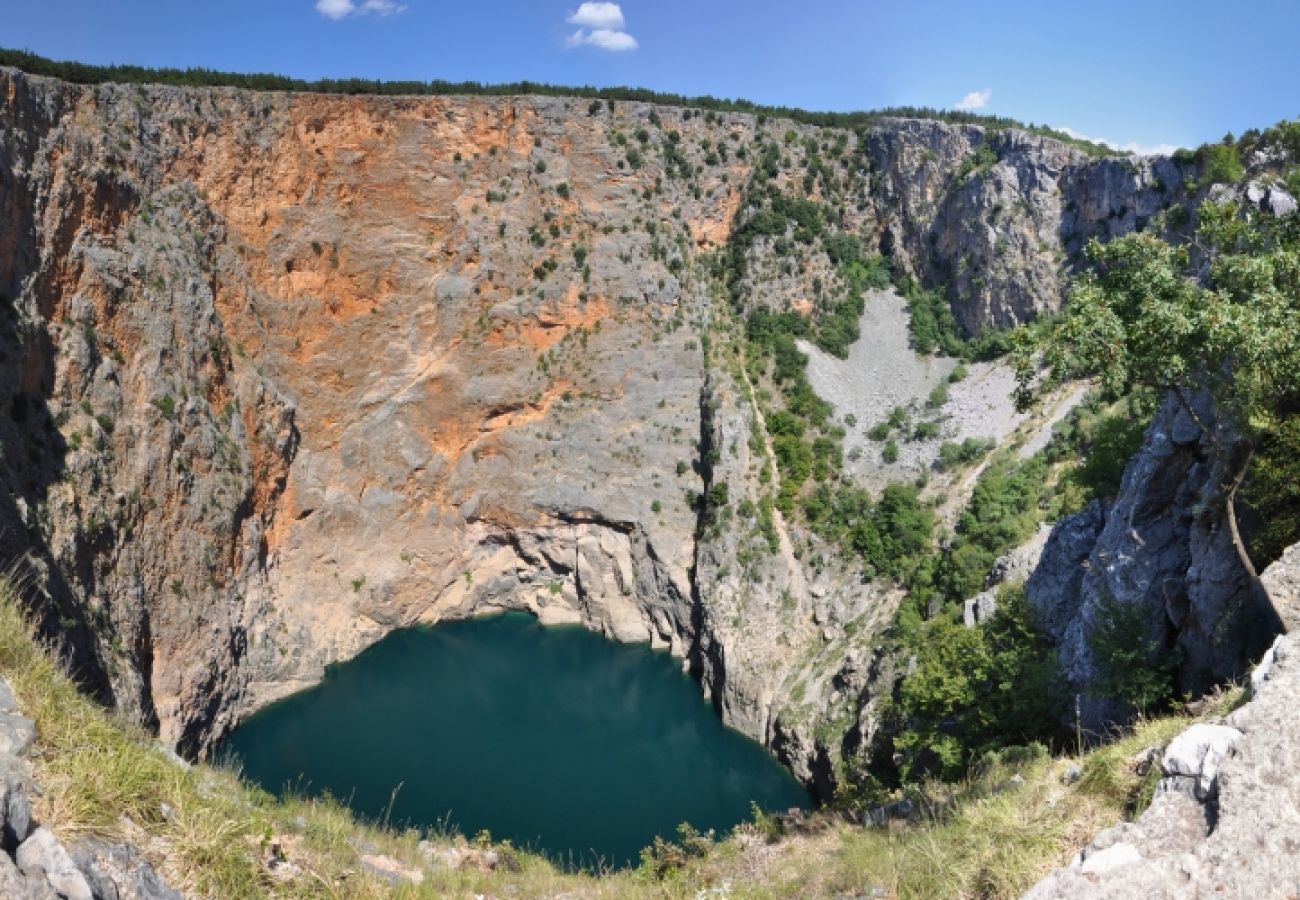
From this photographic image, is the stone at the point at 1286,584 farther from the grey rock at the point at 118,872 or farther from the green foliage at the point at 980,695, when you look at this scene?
the grey rock at the point at 118,872

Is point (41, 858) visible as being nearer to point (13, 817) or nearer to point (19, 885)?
point (19, 885)

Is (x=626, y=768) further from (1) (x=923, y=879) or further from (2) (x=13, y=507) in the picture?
(1) (x=923, y=879)

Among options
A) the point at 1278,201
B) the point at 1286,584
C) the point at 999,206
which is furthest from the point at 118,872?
the point at 999,206

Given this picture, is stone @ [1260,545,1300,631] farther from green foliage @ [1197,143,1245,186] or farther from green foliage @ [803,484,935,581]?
green foliage @ [1197,143,1245,186]

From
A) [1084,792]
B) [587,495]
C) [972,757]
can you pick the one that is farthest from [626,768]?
[1084,792]

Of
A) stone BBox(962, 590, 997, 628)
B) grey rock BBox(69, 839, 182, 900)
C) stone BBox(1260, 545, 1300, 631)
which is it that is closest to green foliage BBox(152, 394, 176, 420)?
grey rock BBox(69, 839, 182, 900)

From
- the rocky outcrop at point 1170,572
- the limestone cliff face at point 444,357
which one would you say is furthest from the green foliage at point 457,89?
the rocky outcrop at point 1170,572
